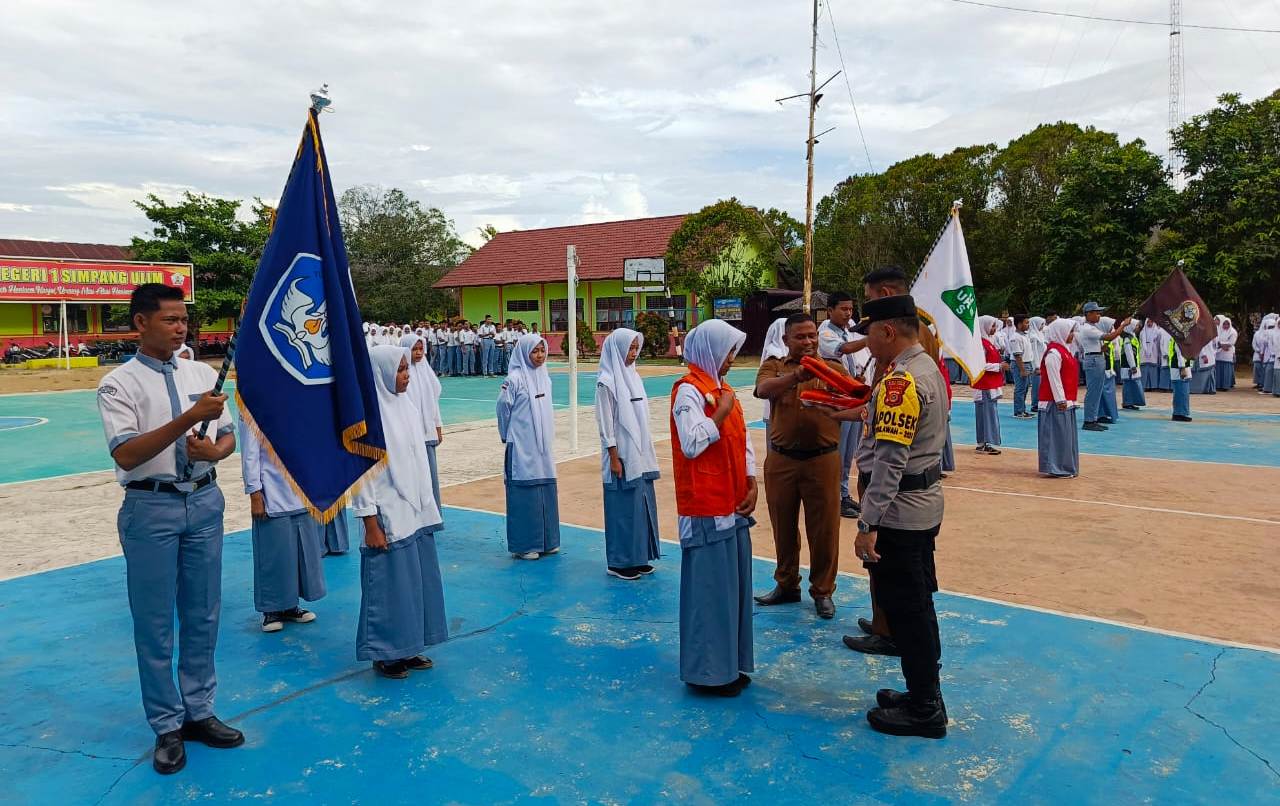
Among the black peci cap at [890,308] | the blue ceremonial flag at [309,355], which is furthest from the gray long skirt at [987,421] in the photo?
the blue ceremonial flag at [309,355]

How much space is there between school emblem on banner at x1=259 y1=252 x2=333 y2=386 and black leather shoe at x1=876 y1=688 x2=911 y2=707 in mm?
2936

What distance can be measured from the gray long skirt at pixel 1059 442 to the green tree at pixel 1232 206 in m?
16.2

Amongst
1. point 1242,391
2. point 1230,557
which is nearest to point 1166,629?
point 1230,557

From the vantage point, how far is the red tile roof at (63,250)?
1640 inches

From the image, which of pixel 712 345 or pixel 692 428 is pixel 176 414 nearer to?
pixel 692 428

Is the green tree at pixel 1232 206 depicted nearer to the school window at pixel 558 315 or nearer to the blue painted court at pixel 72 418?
the blue painted court at pixel 72 418

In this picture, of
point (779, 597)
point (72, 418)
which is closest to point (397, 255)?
point (72, 418)

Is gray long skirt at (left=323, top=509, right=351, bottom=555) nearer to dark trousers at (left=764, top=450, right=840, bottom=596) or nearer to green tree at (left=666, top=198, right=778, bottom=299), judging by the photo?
dark trousers at (left=764, top=450, right=840, bottom=596)

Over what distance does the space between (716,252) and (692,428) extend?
2828cm

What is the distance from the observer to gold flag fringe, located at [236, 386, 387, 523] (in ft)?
12.7

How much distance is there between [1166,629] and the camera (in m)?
5.04

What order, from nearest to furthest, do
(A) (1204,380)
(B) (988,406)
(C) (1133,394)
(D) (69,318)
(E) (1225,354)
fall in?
(B) (988,406)
(C) (1133,394)
(A) (1204,380)
(E) (1225,354)
(D) (69,318)

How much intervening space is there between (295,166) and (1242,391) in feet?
72.0

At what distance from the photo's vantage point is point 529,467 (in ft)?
22.3
